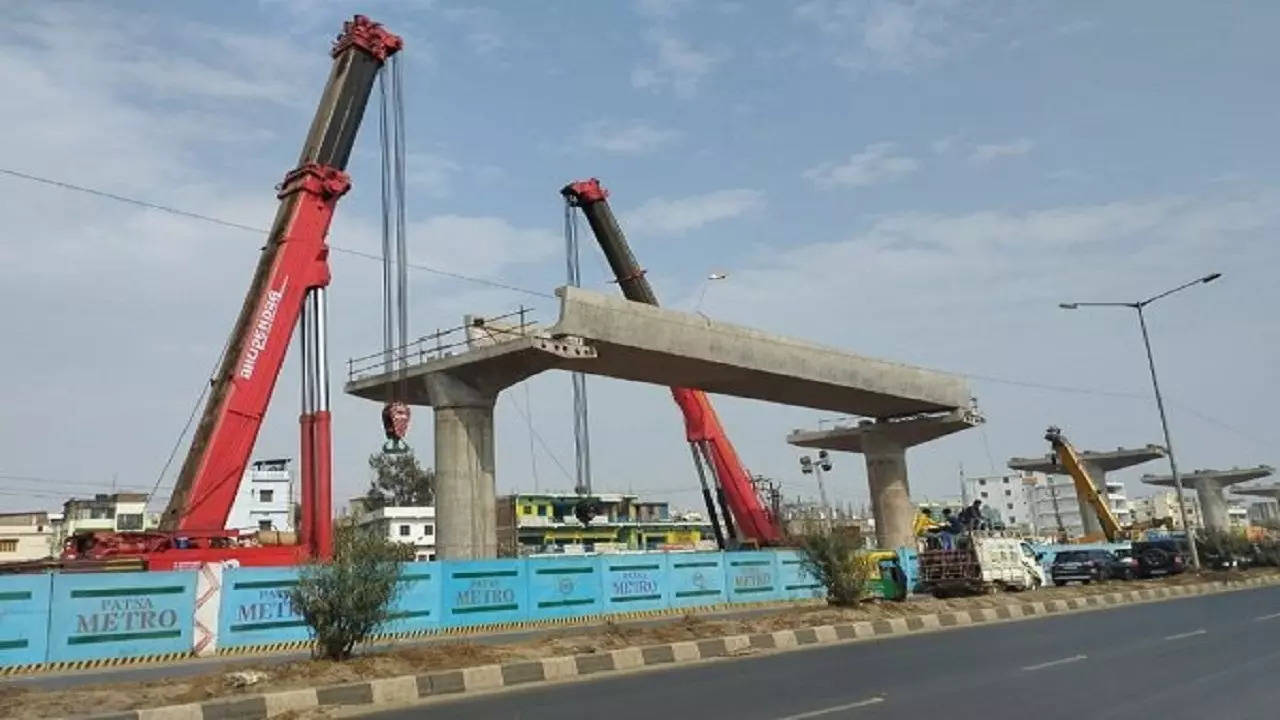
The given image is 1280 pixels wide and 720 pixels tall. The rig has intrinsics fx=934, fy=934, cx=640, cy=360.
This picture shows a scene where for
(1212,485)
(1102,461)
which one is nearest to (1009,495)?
(1212,485)

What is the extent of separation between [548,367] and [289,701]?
15184 mm

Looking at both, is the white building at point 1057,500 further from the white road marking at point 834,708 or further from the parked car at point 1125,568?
the white road marking at point 834,708

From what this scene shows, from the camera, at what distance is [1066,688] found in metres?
8.85

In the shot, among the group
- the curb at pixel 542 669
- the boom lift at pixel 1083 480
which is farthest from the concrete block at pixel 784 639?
the boom lift at pixel 1083 480

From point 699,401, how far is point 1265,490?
127 metres

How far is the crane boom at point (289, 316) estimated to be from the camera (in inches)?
711

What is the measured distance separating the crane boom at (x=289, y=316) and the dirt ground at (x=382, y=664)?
528 centimetres

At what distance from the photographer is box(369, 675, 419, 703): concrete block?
31.6ft

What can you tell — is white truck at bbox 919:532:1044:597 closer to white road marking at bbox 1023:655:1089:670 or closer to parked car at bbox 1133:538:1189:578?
parked car at bbox 1133:538:1189:578

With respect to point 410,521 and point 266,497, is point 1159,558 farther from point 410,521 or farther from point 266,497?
point 266,497

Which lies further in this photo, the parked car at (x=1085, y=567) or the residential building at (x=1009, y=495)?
the residential building at (x=1009, y=495)

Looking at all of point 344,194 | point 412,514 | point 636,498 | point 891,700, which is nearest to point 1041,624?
point 891,700

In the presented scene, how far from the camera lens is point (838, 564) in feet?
60.8

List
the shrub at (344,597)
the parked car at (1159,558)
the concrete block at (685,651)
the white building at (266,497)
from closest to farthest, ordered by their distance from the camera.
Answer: the shrub at (344,597)
the concrete block at (685,651)
the parked car at (1159,558)
the white building at (266,497)
